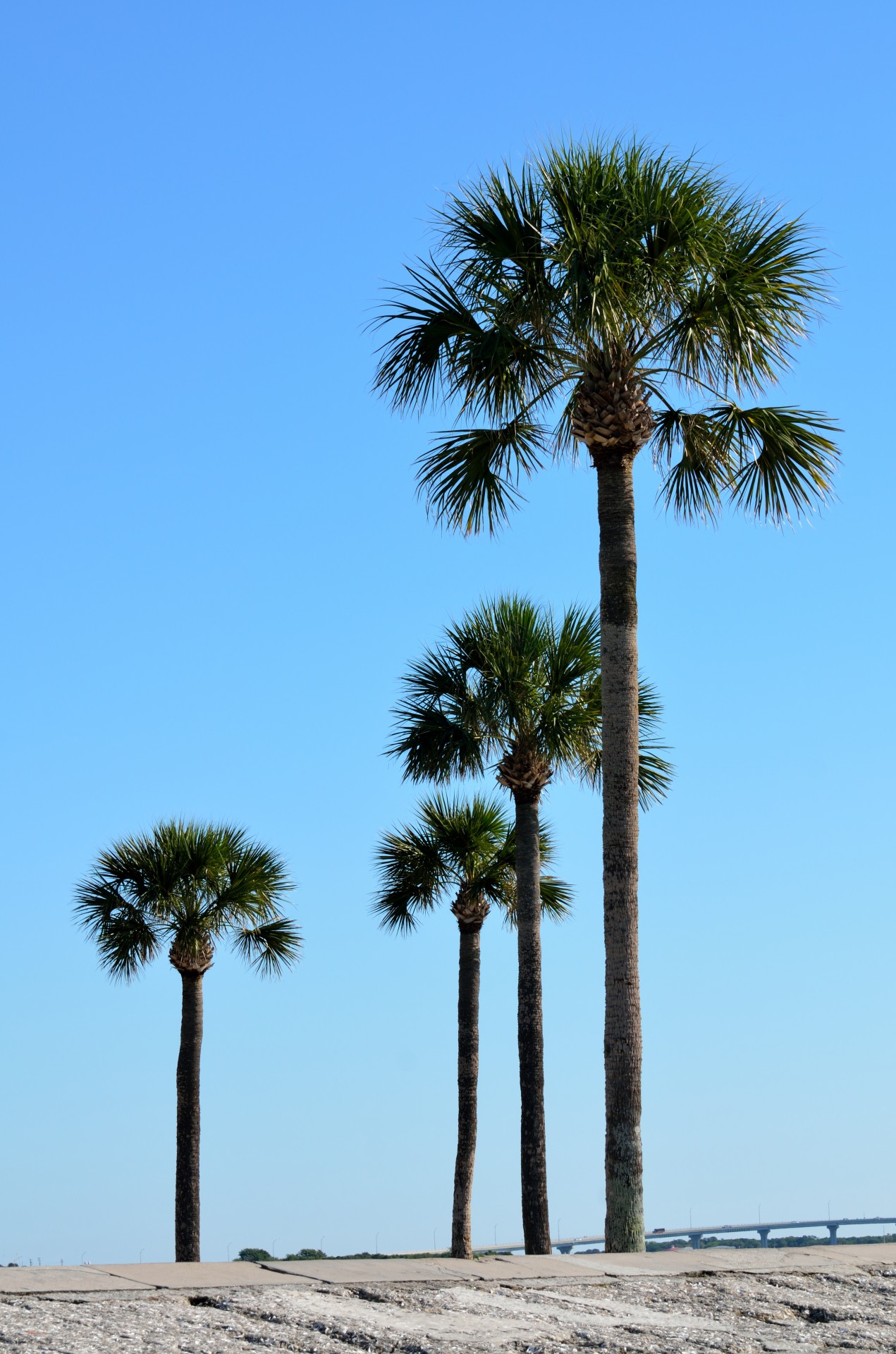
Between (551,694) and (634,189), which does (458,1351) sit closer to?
(634,189)

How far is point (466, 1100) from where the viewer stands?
77.6 ft

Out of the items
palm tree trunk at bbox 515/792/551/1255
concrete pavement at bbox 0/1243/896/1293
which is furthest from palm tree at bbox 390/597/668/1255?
concrete pavement at bbox 0/1243/896/1293

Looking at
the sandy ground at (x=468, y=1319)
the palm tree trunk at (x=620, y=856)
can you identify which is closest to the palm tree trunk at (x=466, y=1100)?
the palm tree trunk at (x=620, y=856)

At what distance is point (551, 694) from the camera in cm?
2055

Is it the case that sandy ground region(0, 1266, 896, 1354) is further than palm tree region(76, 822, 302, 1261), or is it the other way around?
palm tree region(76, 822, 302, 1261)

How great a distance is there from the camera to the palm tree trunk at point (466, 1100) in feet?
76.8

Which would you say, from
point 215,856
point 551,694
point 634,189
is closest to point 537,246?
point 634,189

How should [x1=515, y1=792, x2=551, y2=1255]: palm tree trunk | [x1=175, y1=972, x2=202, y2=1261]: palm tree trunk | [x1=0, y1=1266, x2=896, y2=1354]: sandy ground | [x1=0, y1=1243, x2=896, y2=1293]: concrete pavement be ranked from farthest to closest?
[x1=175, y1=972, x2=202, y2=1261]: palm tree trunk → [x1=515, y1=792, x2=551, y2=1255]: palm tree trunk → [x1=0, y1=1243, x2=896, y2=1293]: concrete pavement → [x1=0, y1=1266, x2=896, y2=1354]: sandy ground

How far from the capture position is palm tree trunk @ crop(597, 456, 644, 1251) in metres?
11.7

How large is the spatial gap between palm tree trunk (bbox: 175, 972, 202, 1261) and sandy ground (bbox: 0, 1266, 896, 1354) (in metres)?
15.2

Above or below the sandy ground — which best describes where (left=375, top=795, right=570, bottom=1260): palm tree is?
above

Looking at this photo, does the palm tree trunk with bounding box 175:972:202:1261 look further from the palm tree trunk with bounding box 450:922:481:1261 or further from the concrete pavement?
the concrete pavement

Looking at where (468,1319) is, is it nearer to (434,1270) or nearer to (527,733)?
(434,1270)

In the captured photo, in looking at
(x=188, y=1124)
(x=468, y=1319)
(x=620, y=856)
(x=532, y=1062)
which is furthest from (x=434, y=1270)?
(x=188, y=1124)
